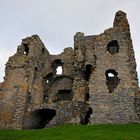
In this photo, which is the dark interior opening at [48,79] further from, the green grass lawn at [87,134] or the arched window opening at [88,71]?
the green grass lawn at [87,134]

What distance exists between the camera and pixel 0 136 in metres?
26.2

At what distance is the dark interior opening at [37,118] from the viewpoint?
36656mm

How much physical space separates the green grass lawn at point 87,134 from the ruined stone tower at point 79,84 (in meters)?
4.05

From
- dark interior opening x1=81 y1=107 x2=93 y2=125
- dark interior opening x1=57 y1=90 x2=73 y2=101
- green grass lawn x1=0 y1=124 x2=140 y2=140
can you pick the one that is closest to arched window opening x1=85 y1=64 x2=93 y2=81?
dark interior opening x1=57 y1=90 x2=73 y2=101

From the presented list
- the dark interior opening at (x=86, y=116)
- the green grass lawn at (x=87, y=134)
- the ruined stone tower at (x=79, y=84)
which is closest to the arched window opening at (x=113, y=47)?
the ruined stone tower at (x=79, y=84)

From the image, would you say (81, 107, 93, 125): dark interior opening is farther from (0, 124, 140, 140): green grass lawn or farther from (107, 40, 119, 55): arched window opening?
(107, 40, 119, 55): arched window opening

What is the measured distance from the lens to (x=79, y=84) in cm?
3638

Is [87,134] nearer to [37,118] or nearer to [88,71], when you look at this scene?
[88,71]

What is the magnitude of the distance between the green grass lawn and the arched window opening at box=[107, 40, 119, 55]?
10.8 metres

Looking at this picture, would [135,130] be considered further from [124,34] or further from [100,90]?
[124,34]

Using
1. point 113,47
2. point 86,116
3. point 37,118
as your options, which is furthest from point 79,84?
point 37,118

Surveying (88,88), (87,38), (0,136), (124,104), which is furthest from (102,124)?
(87,38)

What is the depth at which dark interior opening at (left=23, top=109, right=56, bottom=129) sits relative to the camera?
1443 inches

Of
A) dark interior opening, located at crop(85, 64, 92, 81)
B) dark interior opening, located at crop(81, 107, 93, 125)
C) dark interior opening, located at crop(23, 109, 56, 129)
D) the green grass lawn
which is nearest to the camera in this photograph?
the green grass lawn
